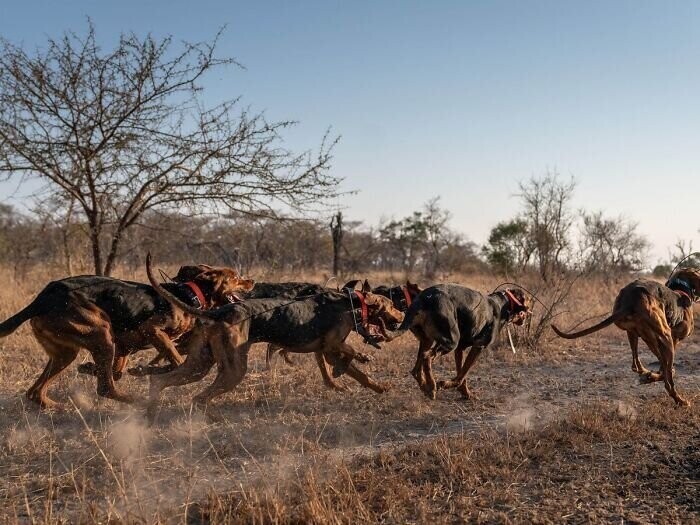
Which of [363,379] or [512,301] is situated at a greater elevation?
[512,301]

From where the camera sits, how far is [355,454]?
5.00 metres

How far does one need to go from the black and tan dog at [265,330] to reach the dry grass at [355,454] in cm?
38

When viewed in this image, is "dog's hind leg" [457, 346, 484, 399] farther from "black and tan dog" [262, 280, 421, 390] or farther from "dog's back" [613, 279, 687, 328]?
"dog's back" [613, 279, 687, 328]

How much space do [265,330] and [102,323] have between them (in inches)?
61.5

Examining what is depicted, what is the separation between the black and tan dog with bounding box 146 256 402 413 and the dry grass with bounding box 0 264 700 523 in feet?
1.26

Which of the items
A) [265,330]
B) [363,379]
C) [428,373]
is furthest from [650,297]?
[265,330]

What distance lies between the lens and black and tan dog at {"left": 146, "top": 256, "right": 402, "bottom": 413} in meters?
5.88

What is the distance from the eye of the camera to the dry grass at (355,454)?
3861 mm

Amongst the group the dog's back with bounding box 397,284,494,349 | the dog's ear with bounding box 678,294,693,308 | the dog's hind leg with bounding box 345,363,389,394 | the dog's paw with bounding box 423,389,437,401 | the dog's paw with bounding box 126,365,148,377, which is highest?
the dog's ear with bounding box 678,294,693,308

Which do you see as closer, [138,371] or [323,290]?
[138,371]

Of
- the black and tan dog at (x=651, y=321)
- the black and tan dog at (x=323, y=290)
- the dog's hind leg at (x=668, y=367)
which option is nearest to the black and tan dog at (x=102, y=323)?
the black and tan dog at (x=323, y=290)

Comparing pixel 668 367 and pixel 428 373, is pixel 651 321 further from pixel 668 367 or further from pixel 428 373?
pixel 428 373

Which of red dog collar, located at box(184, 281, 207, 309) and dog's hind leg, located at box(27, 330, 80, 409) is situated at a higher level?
red dog collar, located at box(184, 281, 207, 309)

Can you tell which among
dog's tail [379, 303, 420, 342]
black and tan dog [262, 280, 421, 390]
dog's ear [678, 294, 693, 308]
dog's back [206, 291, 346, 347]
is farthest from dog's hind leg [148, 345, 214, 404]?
dog's ear [678, 294, 693, 308]
